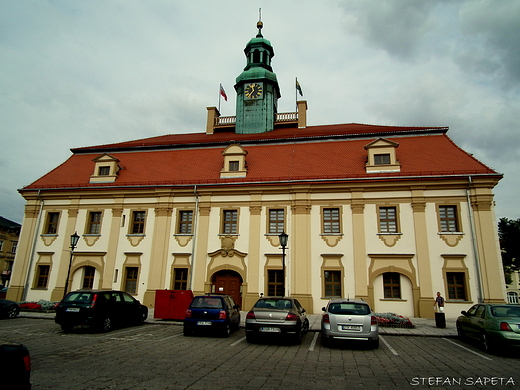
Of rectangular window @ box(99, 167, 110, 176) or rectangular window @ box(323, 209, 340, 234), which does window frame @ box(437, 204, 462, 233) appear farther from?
rectangular window @ box(99, 167, 110, 176)

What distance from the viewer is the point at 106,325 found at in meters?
12.8

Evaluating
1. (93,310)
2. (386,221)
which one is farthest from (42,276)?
(386,221)

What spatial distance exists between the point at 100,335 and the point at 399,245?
15.7 metres

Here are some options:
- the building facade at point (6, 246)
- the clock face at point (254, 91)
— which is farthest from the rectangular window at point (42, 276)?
the building facade at point (6, 246)

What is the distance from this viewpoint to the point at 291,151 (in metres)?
24.2

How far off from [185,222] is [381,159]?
43.9ft

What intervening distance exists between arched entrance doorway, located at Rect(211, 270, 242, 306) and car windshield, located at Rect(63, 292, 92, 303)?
947 centimetres

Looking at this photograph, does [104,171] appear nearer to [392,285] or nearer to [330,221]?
[330,221]

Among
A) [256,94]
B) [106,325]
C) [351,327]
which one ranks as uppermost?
[256,94]

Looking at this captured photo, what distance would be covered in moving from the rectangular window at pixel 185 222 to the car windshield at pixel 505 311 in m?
16.8

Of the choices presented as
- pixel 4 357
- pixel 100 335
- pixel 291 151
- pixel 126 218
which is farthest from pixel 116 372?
pixel 291 151

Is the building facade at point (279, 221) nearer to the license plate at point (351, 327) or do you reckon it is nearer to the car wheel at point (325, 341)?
the car wheel at point (325, 341)

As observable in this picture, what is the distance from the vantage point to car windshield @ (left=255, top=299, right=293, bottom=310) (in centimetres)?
1136

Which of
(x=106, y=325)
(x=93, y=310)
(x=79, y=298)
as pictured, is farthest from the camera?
(x=106, y=325)
